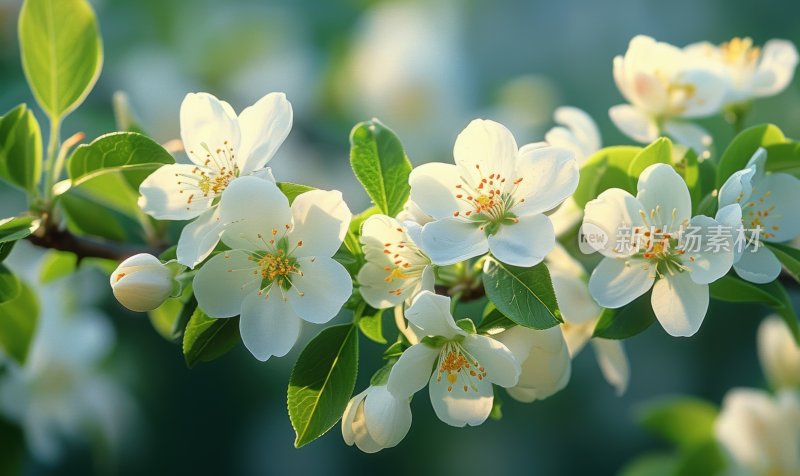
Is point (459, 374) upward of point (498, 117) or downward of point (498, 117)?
upward

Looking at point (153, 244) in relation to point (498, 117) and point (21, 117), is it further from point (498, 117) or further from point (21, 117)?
point (498, 117)

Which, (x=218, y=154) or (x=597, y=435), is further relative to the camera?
(x=597, y=435)

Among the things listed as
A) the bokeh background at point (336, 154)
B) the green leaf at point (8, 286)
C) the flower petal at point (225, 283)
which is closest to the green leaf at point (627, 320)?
the flower petal at point (225, 283)

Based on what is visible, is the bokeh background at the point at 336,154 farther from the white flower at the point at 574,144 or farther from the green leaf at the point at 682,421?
the white flower at the point at 574,144

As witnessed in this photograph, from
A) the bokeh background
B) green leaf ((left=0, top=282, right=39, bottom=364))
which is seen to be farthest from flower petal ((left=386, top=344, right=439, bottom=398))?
the bokeh background

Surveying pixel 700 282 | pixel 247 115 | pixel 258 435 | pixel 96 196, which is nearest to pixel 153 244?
pixel 96 196

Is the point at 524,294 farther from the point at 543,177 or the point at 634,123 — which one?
the point at 634,123
